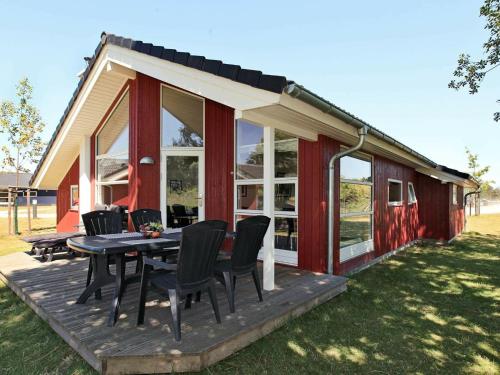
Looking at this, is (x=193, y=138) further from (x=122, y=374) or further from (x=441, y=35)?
(x=441, y=35)

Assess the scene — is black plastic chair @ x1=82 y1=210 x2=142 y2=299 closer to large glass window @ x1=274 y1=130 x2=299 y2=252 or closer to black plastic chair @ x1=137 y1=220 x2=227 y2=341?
black plastic chair @ x1=137 y1=220 x2=227 y2=341

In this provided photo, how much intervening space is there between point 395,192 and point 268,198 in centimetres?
579

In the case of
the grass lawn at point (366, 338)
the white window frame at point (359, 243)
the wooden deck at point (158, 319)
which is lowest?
the grass lawn at point (366, 338)

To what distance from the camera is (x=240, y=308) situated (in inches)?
128

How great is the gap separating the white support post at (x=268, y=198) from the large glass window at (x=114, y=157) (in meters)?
3.77

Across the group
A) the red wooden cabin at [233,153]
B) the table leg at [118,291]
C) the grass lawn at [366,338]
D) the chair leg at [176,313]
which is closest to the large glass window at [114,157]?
the red wooden cabin at [233,153]

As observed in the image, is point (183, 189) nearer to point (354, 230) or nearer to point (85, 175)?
point (85, 175)

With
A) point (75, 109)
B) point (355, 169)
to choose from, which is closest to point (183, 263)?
point (355, 169)

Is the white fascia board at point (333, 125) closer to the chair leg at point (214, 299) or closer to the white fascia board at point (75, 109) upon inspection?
the chair leg at point (214, 299)

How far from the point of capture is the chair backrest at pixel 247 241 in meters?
3.12

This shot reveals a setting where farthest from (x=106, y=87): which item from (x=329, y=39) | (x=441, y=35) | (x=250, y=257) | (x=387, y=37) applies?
(x=441, y=35)

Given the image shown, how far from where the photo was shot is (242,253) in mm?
3223

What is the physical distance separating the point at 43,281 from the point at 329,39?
31.0ft

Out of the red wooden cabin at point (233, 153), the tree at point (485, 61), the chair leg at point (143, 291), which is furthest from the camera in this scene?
the tree at point (485, 61)
